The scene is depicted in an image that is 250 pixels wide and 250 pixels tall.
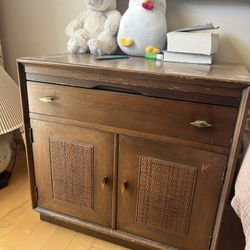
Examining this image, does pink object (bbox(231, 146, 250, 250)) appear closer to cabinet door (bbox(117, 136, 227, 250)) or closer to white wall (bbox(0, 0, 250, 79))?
cabinet door (bbox(117, 136, 227, 250))

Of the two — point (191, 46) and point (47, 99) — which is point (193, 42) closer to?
point (191, 46)

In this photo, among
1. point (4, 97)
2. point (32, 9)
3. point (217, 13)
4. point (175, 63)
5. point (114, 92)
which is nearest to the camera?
point (114, 92)

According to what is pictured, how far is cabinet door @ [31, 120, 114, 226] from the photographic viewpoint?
94cm

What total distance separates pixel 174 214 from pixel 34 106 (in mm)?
653

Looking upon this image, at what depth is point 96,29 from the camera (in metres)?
1.18

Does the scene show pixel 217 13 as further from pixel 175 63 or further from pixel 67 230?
pixel 67 230

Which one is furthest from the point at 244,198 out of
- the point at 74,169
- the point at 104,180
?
the point at 74,169

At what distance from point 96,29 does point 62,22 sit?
0.99 ft

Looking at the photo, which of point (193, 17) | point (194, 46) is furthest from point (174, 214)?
point (193, 17)

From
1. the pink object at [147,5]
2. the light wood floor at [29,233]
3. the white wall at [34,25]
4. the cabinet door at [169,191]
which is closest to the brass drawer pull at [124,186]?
the cabinet door at [169,191]

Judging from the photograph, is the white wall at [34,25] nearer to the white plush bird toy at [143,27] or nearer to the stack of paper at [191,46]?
the white plush bird toy at [143,27]

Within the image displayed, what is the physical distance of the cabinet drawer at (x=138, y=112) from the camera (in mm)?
760

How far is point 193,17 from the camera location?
45.0 inches

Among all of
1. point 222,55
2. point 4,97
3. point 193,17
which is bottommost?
point 4,97
